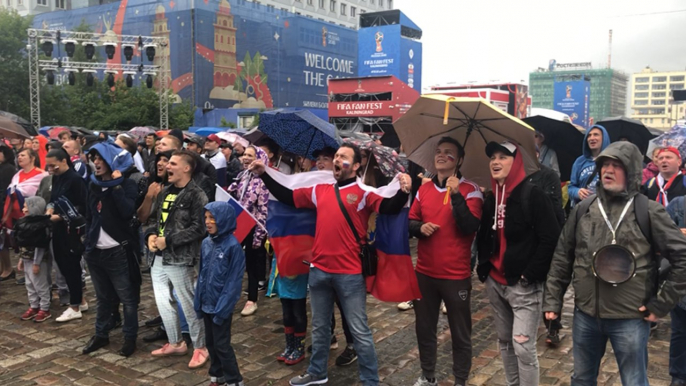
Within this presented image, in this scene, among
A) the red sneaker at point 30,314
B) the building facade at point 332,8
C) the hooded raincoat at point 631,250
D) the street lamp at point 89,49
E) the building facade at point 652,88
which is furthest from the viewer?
the building facade at point 652,88

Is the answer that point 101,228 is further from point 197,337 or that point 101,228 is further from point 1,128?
point 1,128

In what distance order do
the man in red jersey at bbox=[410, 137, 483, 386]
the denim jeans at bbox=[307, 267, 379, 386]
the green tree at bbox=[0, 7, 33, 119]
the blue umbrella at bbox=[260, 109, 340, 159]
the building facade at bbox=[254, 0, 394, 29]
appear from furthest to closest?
the building facade at bbox=[254, 0, 394, 29] < the green tree at bbox=[0, 7, 33, 119] < the blue umbrella at bbox=[260, 109, 340, 159] < the denim jeans at bbox=[307, 267, 379, 386] < the man in red jersey at bbox=[410, 137, 483, 386]

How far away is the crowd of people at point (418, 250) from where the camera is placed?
3.31 m

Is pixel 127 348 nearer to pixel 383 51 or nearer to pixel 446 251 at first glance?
pixel 446 251

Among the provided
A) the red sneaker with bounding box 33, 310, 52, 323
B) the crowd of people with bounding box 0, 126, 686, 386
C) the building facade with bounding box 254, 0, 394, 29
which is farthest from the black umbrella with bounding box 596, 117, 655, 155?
the building facade with bounding box 254, 0, 394, 29

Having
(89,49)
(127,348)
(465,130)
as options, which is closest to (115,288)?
(127,348)

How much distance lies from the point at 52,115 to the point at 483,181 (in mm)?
35918

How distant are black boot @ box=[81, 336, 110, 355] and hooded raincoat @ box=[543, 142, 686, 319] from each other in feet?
14.1

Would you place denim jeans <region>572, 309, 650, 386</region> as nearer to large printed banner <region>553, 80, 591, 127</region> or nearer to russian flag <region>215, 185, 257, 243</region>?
russian flag <region>215, 185, 257, 243</region>

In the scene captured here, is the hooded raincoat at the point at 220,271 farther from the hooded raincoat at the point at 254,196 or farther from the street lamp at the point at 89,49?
the street lamp at the point at 89,49

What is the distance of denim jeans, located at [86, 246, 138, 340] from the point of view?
5.50 m

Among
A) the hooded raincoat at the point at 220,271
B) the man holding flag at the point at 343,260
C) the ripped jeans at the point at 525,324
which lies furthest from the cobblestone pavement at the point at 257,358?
the ripped jeans at the point at 525,324

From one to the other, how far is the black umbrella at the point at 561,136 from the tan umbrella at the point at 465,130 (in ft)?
5.92

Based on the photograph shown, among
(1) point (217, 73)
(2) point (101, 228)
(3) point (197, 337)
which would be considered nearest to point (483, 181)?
(3) point (197, 337)
